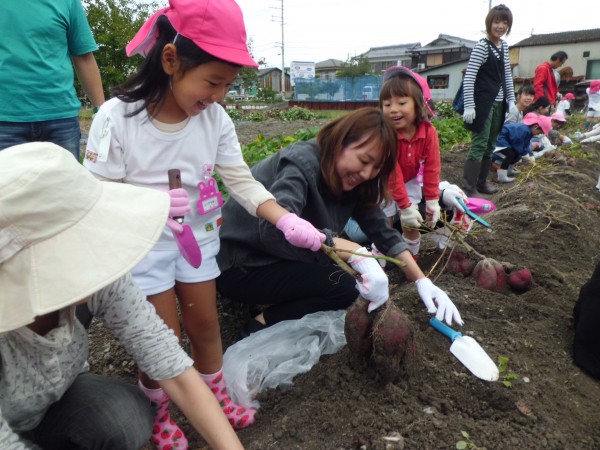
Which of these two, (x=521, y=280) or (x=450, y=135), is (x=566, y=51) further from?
(x=521, y=280)

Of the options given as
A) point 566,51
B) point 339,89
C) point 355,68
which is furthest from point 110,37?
point 355,68

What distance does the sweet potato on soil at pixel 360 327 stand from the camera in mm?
1773

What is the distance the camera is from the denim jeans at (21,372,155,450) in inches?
52.1

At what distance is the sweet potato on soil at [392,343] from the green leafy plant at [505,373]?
0.36 metres

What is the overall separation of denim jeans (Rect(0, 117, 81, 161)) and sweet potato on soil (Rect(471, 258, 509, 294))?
7.39 ft

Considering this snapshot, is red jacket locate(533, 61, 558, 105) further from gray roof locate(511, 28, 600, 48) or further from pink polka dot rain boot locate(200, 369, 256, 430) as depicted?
gray roof locate(511, 28, 600, 48)

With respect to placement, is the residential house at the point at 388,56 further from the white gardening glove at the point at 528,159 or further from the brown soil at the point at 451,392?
the brown soil at the point at 451,392

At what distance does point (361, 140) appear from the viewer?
188 cm

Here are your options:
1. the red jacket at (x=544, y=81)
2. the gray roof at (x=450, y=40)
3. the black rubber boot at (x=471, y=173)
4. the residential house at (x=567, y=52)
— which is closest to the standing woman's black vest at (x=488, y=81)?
the black rubber boot at (x=471, y=173)

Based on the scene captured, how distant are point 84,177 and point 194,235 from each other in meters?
0.78

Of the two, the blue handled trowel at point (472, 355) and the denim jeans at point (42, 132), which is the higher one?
A: the denim jeans at point (42, 132)

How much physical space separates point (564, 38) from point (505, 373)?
121 feet

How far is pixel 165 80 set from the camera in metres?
1.61

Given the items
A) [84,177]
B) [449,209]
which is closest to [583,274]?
[449,209]
